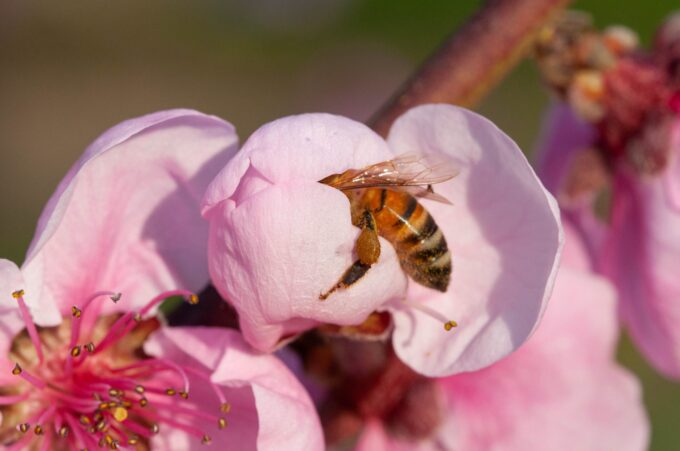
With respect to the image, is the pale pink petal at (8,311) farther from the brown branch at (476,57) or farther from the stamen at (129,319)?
the brown branch at (476,57)

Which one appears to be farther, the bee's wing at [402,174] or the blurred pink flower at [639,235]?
the blurred pink flower at [639,235]

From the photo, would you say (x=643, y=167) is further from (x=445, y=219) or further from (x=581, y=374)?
(x=445, y=219)

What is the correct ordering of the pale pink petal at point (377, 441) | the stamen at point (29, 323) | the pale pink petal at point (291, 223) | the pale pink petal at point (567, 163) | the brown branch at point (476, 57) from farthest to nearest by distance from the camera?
the pale pink petal at point (567, 163) → the pale pink petal at point (377, 441) → the brown branch at point (476, 57) → the stamen at point (29, 323) → the pale pink petal at point (291, 223)

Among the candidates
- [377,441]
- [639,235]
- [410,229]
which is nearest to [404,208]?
[410,229]

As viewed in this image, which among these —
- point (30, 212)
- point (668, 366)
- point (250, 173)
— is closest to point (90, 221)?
point (250, 173)

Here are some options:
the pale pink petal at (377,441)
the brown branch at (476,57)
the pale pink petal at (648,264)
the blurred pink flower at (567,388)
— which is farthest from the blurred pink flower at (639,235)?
the pale pink petal at (377,441)

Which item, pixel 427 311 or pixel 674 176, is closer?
pixel 427 311

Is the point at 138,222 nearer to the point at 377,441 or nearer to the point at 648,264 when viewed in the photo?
the point at 377,441
